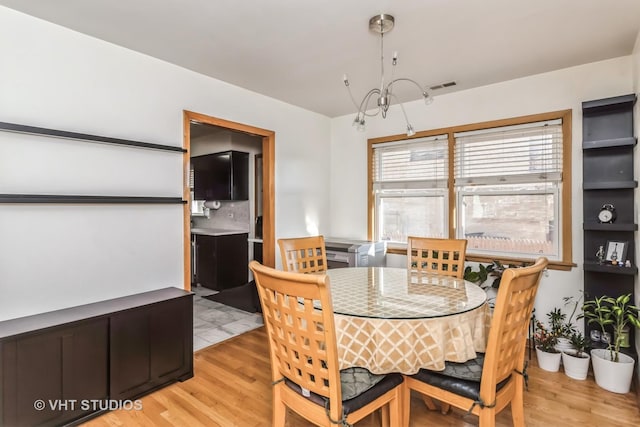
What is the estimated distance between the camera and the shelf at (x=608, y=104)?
260cm

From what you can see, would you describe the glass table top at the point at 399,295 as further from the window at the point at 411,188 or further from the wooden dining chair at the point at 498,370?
the window at the point at 411,188

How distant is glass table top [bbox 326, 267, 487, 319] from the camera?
5.49ft

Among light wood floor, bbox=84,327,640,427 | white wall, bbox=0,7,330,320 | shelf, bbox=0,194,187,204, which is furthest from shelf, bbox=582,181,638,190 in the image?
shelf, bbox=0,194,187,204

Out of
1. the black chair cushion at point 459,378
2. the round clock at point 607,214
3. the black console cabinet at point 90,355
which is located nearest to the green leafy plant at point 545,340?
the round clock at point 607,214

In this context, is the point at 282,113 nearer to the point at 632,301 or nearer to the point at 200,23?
the point at 200,23

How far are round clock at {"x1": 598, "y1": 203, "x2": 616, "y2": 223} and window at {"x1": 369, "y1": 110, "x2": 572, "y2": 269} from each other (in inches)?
9.5

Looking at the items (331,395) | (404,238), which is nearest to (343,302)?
(331,395)

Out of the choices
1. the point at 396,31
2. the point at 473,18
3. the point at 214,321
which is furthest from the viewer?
the point at 214,321

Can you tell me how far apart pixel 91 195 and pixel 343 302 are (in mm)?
1943

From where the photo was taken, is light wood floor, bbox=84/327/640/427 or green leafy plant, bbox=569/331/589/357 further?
green leafy plant, bbox=569/331/589/357

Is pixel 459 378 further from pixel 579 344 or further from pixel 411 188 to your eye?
pixel 411 188

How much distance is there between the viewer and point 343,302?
6.00 ft

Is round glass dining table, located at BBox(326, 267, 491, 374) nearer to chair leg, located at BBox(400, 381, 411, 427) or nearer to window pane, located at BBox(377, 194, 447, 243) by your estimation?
chair leg, located at BBox(400, 381, 411, 427)

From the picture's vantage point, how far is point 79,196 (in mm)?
2309
